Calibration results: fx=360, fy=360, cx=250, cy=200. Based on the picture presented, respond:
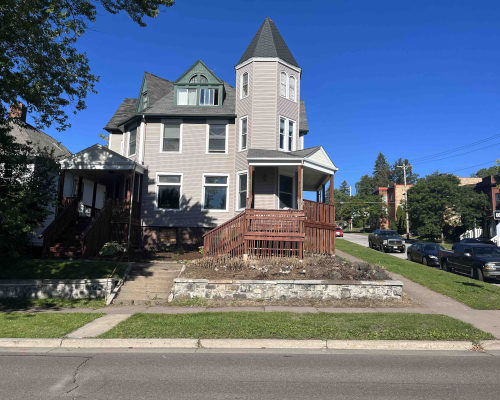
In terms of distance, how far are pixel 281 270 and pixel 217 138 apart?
9404 millimetres

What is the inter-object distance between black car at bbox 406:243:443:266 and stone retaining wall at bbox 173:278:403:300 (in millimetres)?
12351

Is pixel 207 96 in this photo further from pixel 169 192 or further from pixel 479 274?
pixel 479 274

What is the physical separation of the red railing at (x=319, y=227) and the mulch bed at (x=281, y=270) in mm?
1458

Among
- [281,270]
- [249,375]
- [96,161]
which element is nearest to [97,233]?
[96,161]

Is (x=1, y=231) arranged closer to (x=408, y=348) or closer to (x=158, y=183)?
(x=158, y=183)

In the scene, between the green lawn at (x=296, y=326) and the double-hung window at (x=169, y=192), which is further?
the double-hung window at (x=169, y=192)

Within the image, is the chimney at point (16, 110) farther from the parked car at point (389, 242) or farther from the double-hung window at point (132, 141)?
the parked car at point (389, 242)

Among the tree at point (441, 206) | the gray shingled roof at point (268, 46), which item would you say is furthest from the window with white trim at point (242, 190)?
the tree at point (441, 206)

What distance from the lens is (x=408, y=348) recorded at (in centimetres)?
690

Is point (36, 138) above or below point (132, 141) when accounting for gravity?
above

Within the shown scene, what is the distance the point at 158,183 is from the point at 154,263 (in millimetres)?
5660

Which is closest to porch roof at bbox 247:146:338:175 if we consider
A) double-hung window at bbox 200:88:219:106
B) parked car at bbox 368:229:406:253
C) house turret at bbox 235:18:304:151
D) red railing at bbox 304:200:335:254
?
house turret at bbox 235:18:304:151

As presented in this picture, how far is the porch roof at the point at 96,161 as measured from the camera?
16150 millimetres

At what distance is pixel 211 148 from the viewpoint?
1884cm
